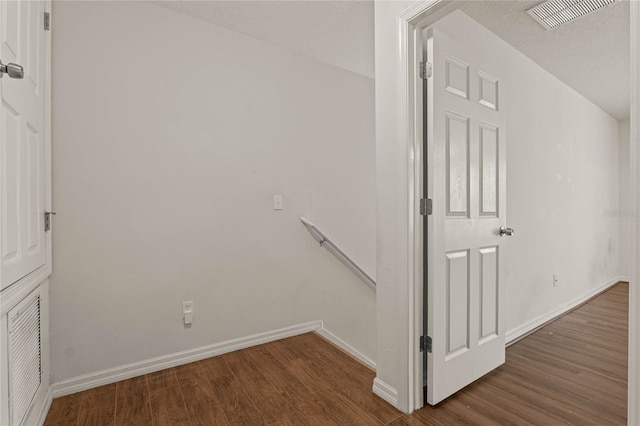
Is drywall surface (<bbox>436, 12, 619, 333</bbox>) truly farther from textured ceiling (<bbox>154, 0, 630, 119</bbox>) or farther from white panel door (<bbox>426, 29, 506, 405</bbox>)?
white panel door (<bbox>426, 29, 506, 405</bbox>)

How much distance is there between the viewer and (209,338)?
7.60 feet

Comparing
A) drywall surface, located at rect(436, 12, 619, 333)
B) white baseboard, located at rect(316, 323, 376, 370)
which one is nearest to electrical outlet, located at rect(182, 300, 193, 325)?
white baseboard, located at rect(316, 323, 376, 370)

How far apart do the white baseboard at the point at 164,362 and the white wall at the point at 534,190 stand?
1.07m

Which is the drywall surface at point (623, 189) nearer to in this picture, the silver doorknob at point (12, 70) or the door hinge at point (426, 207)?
the door hinge at point (426, 207)

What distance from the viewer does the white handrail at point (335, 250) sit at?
279 cm

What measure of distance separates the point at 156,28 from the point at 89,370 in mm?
2240

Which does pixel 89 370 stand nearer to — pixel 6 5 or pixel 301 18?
pixel 6 5

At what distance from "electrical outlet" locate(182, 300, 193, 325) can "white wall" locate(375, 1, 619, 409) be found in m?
1.34

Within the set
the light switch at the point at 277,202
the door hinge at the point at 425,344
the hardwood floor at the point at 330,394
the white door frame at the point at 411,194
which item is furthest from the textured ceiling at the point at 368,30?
the hardwood floor at the point at 330,394

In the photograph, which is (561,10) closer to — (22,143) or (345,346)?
(345,346)

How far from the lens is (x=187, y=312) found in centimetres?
223

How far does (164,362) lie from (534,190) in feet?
10.7

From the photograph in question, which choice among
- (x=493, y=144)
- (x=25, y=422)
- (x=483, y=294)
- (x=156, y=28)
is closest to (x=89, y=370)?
(x=25, y=422)

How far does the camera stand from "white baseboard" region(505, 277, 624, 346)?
2.54 m
